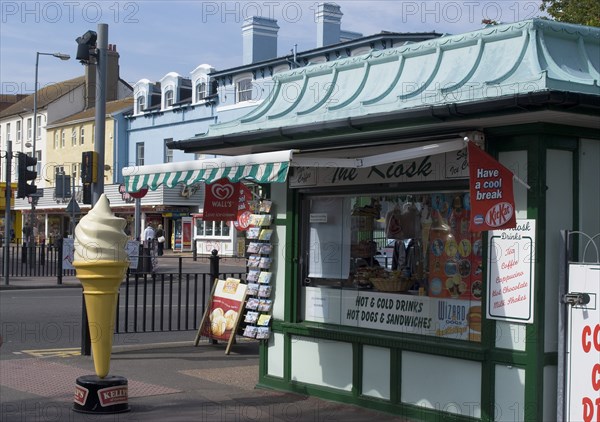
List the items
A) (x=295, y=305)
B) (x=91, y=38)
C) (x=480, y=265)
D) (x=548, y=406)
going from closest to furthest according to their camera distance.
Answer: (x=548, y=406) → (x=480, y=265) → (x=295, y=305) → (x=91, y=38)

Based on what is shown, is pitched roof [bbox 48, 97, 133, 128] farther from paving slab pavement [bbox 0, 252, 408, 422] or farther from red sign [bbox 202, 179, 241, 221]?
red sign [bbox 202, 179, 241, 221]

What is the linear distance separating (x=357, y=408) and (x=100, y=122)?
19.4 ft

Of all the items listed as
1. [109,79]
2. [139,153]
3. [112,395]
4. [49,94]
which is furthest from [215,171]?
[49,94]

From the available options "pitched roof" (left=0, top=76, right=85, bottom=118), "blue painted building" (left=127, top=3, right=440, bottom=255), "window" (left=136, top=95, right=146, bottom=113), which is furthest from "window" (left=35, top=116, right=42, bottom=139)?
"window" (left=136, top=95, right=146, bottom=113)

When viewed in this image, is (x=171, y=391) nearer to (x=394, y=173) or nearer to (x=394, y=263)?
(x=394, y=263)

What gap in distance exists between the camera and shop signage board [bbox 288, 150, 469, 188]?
25.6 feet

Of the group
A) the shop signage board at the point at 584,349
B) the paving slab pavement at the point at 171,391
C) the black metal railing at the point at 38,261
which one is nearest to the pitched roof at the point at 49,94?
the black metal railing at the point at 38,261

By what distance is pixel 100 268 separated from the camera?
319 inches

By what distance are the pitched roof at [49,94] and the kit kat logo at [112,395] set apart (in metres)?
54.1

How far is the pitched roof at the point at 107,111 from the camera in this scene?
53.8 metres

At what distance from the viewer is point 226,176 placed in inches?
320

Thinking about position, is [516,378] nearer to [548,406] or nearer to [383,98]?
[548,406]

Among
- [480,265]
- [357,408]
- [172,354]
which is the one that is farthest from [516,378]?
[172,354]

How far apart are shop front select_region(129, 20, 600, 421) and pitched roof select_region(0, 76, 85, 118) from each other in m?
53.3
